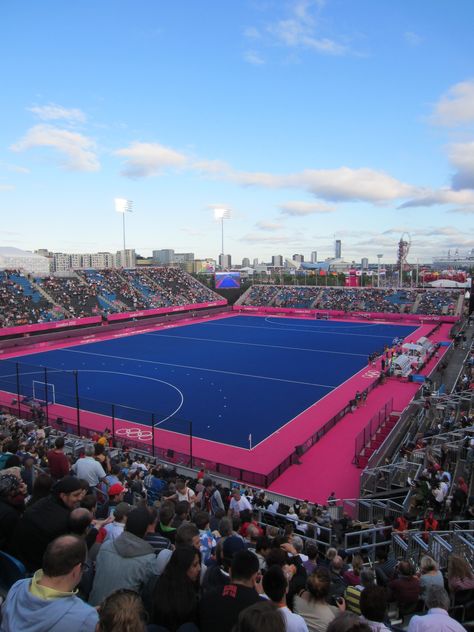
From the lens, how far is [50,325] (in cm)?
5259

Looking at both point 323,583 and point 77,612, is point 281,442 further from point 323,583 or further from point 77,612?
point 77,612

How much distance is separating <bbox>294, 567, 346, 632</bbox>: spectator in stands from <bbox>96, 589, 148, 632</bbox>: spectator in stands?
1978mm

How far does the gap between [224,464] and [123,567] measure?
1644cm

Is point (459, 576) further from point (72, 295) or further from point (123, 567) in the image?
point (72, 295)

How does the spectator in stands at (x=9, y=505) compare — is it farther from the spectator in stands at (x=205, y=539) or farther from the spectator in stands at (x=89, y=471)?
the spectator in stands at (x=89, y=471)

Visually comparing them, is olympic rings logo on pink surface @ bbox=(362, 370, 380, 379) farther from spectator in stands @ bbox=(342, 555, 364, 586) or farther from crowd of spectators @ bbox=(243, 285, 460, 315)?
crowd of spectators @ bbox=(243, 285, 460, 315)

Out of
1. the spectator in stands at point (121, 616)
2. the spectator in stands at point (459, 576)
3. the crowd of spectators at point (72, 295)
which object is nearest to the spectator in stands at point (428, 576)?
the spectator in stands at point (459, 576)

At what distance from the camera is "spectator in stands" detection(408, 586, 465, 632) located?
12.9 ft

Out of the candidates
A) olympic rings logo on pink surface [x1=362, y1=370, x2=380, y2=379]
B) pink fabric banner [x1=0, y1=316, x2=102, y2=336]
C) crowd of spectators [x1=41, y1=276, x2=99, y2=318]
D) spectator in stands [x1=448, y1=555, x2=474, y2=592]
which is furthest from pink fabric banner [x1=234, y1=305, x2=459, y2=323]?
spectator in stands [x1=448, y1=555, x2=474, y2=592]

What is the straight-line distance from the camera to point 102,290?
67.6 m

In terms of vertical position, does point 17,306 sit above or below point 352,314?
above

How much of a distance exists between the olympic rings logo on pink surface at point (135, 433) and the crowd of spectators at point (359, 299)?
56.2m

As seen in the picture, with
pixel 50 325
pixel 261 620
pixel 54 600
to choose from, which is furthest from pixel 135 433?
pixel 50 325

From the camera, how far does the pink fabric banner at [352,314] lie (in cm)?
6503
